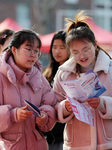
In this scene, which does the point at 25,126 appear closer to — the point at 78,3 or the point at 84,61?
the point at 84,61

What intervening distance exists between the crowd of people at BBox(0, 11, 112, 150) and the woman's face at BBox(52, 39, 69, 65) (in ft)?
2.68

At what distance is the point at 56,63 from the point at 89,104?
1.41m

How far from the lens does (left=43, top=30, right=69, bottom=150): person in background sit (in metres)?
3.55

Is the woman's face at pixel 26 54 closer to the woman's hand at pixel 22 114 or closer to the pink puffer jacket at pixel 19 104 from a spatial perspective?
the pink puffer jacket at pixel 19 104

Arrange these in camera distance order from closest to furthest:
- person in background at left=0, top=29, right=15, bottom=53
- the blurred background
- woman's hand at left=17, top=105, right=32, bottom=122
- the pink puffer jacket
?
woman's hand at left=17, top=105, right=32, bottom=122 → the pink puffer jacket → person in background at left=0, top=29, right=15, bottom=53 → the blurred background

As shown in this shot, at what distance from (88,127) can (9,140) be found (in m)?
0.72

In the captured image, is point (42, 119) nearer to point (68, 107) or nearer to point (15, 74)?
point (68, 107)

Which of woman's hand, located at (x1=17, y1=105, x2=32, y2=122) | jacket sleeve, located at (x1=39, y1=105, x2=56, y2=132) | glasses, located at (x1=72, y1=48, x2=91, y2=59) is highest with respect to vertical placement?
glasses, located at (x1=72, y1=48, x2=91, y2=59)

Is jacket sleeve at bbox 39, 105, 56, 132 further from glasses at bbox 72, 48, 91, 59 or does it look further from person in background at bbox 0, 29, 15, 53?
person in background at bbox 0, 29, 15, 53

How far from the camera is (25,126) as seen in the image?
2.69 m

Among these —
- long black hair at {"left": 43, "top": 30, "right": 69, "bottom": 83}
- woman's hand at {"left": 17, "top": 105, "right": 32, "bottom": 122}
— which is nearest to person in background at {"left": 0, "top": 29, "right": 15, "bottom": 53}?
long black hair at {"left": 43, "top": 30, "right": 69, "bottom": 83}

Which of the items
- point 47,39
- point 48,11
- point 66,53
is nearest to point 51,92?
point 66,53

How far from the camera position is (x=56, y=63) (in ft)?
13.1

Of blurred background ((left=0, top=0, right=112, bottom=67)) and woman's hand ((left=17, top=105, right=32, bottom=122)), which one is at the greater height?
woman's hand ((left=17, top=105, right=32, bottom=122))
